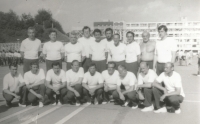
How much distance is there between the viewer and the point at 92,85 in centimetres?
557

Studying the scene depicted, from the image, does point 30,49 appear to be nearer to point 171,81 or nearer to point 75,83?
point 75,83

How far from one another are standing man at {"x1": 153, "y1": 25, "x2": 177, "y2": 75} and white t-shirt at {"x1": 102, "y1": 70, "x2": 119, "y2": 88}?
1.06 m

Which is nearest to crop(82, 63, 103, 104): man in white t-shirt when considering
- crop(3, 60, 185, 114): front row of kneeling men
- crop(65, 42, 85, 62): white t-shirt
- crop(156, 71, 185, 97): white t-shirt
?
crop(3, 60, 185, 114): front row of kneeling men

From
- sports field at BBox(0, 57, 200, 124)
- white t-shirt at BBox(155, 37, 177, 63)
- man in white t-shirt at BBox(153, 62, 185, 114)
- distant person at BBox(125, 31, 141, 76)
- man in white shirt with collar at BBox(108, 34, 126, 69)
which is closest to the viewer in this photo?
sports field at BBox(0, 57, 200, 124)

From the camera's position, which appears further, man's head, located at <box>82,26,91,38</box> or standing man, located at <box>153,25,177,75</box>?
man's head, located at <box>82,26,91,38</box>

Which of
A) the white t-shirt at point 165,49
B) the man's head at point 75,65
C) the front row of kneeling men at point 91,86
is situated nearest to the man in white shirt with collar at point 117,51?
the front row of kneeling men at point 91,86

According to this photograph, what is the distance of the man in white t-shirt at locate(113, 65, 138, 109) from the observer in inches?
200

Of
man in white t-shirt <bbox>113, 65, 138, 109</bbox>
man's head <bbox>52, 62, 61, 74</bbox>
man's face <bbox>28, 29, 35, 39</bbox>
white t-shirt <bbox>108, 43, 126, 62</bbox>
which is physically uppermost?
man's face <bbox>28, 29, 35, 39</bbox>

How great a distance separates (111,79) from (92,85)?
0.50 meters

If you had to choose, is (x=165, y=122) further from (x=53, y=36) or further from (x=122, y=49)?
(x=53, y=36)

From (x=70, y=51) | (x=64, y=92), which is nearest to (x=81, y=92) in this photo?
(x=64, y=92)

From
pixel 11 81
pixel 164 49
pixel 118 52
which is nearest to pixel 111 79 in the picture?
pixel 118 52

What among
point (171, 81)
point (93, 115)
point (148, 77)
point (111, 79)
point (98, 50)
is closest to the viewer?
point (93, 115)

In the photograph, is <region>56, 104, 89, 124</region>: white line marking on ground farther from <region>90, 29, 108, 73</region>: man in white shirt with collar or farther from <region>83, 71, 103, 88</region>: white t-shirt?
<region>90, 29, 108, 73</region>: man in white shirt with collar
